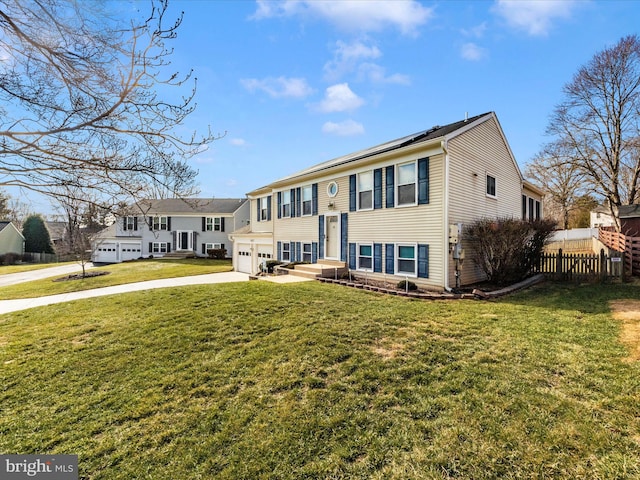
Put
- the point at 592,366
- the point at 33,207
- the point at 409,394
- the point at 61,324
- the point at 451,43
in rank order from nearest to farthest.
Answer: the point at 409,394, the point at 592,366, the point at 33,207, the point at 61,324, the point at 451,43

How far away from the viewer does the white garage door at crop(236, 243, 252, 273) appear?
69.5 feet

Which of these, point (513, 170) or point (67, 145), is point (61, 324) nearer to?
point (67, 145)

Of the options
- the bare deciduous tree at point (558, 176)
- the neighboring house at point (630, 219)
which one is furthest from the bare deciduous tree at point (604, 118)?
the neighboring house at point (630, 219)

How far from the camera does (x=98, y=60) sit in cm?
411

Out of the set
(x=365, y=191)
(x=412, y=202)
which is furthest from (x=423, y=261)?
(x=365, y=191)

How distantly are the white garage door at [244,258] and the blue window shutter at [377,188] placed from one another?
11811 millimetres

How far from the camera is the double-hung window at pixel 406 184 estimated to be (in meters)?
10.8

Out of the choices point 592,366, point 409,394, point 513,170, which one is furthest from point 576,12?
point 409,394

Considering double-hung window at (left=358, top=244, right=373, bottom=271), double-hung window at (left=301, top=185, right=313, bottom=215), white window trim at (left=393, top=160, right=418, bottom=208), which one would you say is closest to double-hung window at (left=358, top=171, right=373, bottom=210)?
white window trim at (left=393, top=160, right=418, bottom=208)

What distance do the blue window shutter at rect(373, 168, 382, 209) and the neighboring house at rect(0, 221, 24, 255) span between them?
4452 centimetres

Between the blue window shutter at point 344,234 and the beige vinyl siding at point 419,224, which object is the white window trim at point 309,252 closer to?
the blue window shutter at point 344,234

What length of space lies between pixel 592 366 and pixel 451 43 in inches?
399

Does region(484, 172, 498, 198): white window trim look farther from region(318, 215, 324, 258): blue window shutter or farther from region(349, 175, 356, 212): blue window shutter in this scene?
region(318, 215, 324, 258): blue window shutter

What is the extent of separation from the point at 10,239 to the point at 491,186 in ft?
164
